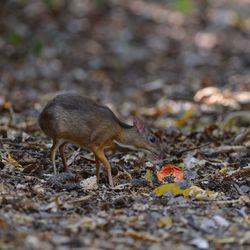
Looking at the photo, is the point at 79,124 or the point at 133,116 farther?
the point at 133,116

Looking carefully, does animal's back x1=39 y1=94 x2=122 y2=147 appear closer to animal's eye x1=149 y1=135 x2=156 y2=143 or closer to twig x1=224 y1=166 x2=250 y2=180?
animal's eye x1=149 y1=135 x2=156 y2=143

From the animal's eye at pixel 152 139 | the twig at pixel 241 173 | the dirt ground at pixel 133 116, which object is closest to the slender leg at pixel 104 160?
the dirt ground at pixel 133 116

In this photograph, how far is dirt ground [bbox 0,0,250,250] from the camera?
174 inches

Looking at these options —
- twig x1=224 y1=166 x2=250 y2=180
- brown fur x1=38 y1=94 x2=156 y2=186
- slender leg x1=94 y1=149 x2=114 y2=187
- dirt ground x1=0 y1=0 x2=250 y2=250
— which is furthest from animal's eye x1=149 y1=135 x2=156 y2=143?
twig x1=224 y1=166 x2=250 y2=180

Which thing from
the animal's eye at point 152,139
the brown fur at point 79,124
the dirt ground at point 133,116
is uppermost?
the brown fur at point 79,124

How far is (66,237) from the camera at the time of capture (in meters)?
4.11

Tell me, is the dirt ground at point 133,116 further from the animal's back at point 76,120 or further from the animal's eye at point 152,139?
the animal's back at point 76,120

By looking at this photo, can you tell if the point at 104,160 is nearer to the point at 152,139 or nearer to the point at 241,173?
the point at 152,139

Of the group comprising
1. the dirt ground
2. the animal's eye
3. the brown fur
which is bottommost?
the dirt ground

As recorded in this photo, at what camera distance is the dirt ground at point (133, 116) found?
4.41 meters

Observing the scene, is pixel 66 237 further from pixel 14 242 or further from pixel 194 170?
pixel 194 170

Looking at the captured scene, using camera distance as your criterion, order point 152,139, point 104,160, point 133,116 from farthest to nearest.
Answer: point 133,116 → point 152,139 → point 104,160

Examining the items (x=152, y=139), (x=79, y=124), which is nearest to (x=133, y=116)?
(x=152, y=139)

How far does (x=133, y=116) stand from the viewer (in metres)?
8.98
